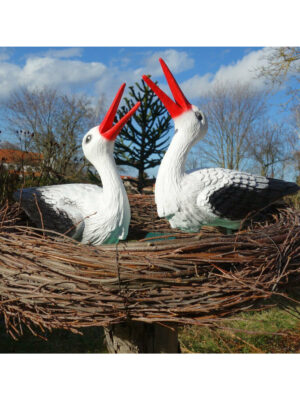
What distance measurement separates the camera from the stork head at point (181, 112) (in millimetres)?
1393

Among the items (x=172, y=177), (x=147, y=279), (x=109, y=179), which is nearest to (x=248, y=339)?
(x=172, y=177)

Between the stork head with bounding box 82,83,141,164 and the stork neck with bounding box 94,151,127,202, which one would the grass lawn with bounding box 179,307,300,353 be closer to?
the stork neck with bounding box 94,151,127,202

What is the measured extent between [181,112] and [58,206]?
2.26 feet

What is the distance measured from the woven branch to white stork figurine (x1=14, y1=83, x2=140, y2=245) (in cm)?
46

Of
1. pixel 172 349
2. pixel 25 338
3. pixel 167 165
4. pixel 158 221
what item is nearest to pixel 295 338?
pixel 158 221

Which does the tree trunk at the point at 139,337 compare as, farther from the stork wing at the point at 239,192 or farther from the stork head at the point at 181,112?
the stork head at the point at 181,112

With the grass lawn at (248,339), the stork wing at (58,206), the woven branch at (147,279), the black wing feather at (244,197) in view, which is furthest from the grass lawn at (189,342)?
the woven branch at (147,279)

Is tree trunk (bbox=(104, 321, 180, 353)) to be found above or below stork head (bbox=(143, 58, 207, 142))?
below

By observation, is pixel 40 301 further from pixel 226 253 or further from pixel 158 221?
pixel 158 221

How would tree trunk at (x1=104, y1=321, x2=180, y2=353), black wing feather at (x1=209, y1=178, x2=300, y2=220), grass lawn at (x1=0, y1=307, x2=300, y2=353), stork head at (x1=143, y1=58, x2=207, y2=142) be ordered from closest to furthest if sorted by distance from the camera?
tree trunk at (x1=104, y1=321, x2=180, y2=353)
black wing feather at (x1=209, y1=178, x2=300, y2=220)
stork head at (x1=143, y1=58, x2=207, y2=142)
grass lawn at (x1=0, y1=307, x2=300, y2=353)

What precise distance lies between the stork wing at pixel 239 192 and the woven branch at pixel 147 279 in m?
0.44

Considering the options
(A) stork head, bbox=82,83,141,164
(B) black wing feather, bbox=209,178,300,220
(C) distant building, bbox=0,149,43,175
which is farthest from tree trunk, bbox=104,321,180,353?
(C) distant building, bbox=0,149,43,175

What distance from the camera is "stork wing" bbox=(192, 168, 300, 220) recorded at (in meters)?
1.29

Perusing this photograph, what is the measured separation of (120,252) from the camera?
2.52 ft
